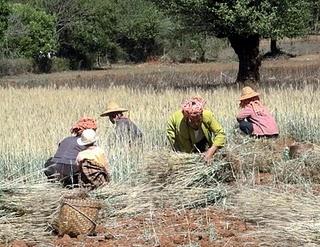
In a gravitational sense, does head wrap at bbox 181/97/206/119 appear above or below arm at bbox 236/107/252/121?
above

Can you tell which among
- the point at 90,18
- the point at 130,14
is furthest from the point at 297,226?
the point at 130,14

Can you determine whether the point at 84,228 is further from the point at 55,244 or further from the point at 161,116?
the point at 161,116

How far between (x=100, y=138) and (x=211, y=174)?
2050 mm

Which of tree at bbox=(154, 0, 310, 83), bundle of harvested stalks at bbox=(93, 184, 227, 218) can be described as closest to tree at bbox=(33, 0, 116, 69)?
tree at bbox=(154, 0, 310, 83)

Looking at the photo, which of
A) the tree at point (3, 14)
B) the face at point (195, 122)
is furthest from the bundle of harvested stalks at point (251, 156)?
the tree at point (3, 14)

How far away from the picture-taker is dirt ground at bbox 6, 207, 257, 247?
5348 millimetres

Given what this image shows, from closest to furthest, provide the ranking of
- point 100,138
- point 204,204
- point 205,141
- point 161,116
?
point 204,204, point 205,141, point 100,138, point 161,116

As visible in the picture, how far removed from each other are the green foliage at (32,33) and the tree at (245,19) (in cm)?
1733

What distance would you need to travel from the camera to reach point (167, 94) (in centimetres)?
1383

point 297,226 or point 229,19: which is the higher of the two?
point 229,19

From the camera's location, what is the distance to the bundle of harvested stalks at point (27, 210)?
5656 mm

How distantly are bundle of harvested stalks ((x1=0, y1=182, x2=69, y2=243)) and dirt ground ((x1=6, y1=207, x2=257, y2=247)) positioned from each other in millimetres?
131

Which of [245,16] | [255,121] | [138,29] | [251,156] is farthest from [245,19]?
[138,29]

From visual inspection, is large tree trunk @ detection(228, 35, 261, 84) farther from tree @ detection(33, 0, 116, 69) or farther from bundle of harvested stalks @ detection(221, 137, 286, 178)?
tree @ detection(33, 0, 116, 69)
